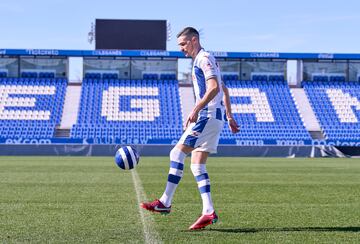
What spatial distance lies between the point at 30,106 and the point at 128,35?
9.42 meters

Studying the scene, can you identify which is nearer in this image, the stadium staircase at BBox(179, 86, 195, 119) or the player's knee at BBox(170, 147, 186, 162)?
the player's knee at BBox(170, 147, 186, 162)

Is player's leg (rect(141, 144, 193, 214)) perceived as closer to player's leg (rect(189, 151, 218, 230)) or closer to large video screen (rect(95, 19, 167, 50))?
player's leg (rect(189, 151, 218, 230))

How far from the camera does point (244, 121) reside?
42.3 meters

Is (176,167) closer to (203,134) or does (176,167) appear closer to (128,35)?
(203,134)

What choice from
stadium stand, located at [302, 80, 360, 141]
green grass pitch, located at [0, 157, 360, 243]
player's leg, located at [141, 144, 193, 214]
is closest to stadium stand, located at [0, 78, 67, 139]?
stadium stand, located at [302, 80, 360, 141]

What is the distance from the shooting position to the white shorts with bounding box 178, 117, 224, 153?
307 inches

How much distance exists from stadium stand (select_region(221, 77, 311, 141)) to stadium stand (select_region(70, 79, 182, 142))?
13.2ft

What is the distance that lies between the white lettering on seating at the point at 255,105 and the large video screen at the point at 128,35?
690 cm

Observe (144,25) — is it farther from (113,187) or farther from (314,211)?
(314,211)

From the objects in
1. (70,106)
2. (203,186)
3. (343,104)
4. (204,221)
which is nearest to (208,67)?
(203,186)

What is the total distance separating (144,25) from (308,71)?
41.7 feet

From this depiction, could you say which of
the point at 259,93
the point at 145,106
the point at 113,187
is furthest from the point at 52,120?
the point at 113,187

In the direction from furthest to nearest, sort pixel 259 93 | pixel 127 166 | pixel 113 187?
1. pixel 259 93
2. pixel 113 187
3. pixel 127 166

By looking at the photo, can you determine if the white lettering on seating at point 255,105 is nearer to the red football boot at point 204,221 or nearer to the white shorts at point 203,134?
the white shorts at point 203,134
